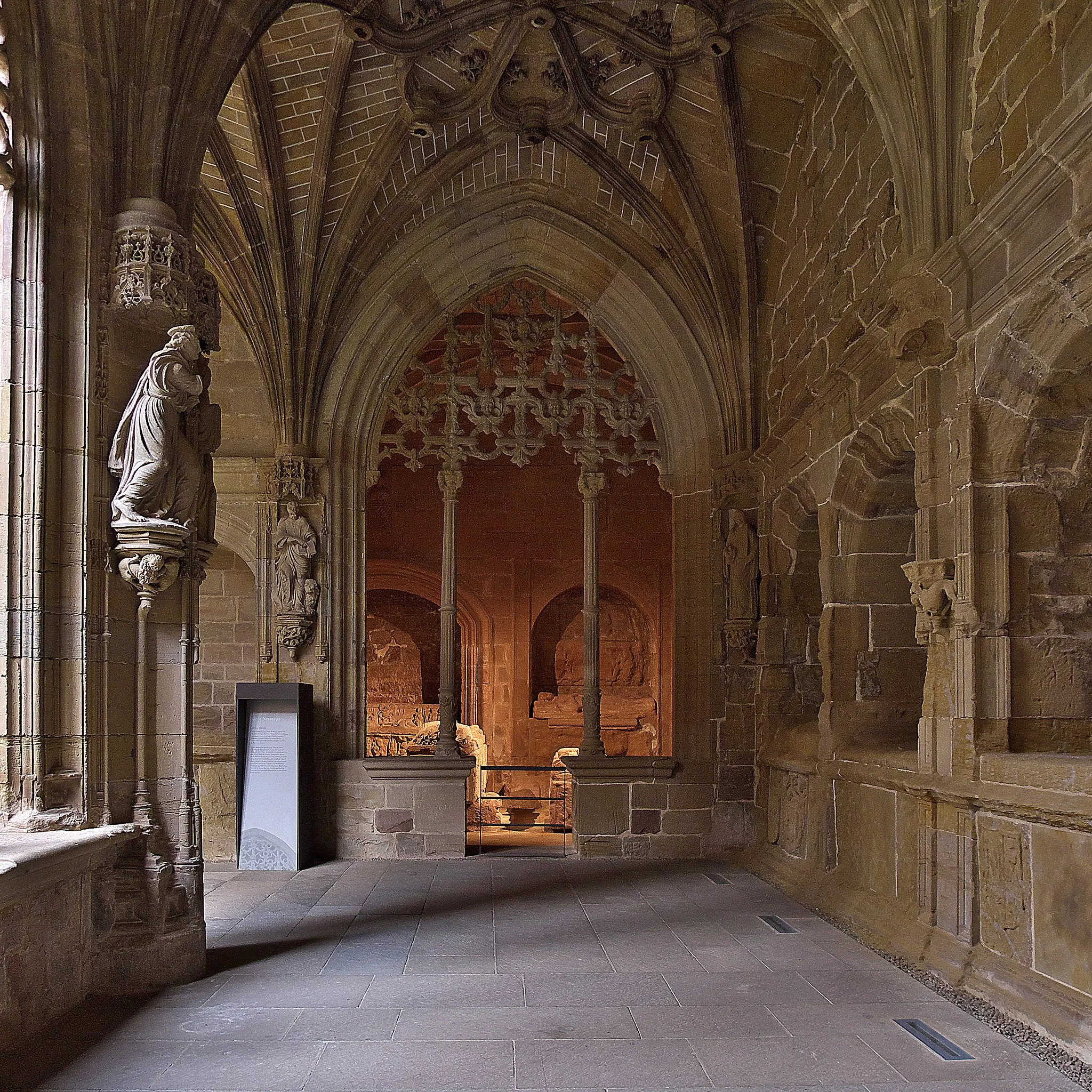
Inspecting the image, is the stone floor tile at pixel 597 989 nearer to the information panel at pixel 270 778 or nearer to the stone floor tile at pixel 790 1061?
the stone floor tile at pixel 790 1061

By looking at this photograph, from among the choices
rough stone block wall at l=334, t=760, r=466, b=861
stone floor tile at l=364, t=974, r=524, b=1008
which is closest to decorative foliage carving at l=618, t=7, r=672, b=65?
rough stone block wall at l=334, t=760, r=466, b=861

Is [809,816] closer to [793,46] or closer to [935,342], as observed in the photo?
[935,342]

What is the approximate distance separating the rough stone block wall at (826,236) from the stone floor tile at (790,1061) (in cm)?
385

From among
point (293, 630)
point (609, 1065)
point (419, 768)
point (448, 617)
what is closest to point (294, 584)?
point (293, 630)

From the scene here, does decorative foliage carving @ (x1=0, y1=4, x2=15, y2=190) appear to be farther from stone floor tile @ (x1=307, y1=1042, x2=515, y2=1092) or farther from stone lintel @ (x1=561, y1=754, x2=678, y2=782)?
stone lintel @ (x1=561, y1=754, x2=678, y2=782)

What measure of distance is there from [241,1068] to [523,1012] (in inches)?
43.7

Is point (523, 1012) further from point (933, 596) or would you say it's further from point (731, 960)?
point (933, 596)

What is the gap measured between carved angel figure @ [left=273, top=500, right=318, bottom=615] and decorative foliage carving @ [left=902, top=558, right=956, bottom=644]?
16.2 feet

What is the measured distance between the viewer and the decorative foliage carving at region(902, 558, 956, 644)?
481 centimetres

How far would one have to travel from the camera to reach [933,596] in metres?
4.86

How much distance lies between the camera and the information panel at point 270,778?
7766 millimetres

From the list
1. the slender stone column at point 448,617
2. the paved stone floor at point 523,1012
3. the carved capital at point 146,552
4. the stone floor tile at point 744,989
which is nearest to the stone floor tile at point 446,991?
the paved stone floor at point 523,1012

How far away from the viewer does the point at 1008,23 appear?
458 centimetres

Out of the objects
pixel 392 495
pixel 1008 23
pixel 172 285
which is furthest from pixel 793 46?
pixel 392 495
